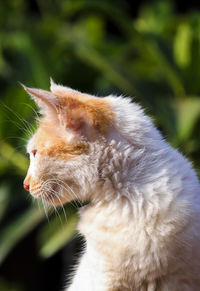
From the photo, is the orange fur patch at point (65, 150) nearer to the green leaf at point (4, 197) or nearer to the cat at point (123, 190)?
the cat at point (123, 190)

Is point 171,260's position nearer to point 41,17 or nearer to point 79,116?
point 79,116

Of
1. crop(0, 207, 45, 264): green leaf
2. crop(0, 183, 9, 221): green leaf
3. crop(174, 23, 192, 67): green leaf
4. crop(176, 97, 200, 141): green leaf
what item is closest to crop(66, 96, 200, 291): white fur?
crop(176, 97, 200, 141): green leaf

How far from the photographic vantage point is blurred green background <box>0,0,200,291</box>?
7.53 ft

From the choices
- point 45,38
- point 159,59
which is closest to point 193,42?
point 159,59

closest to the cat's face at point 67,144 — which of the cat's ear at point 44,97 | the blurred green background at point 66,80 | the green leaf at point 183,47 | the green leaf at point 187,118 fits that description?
the cat's ear at point 44,97

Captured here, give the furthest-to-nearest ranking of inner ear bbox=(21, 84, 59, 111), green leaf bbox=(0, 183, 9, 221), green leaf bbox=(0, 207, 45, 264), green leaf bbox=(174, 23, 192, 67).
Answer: green leaf bbox=(174, 23, 192, 67), green leaf bbox=(0, 183, 9, 221), green leaf bbox=(0, 207, 45, 264), inner ear bbox=(21, 84, 59, 111)

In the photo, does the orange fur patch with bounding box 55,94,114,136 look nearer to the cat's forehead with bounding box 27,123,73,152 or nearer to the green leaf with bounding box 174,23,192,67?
the cat's forehead with bounding box 27,123,73,152

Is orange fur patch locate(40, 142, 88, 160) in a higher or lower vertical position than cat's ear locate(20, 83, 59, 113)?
lower

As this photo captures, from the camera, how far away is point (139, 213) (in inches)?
43.2

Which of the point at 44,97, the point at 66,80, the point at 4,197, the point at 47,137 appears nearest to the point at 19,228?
the point at 4,197

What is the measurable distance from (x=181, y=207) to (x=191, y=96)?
5.27 feet

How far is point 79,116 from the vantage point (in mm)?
1086

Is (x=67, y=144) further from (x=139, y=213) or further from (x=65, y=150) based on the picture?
(x=139, y=213)

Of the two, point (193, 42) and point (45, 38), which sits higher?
point (45, 38)
